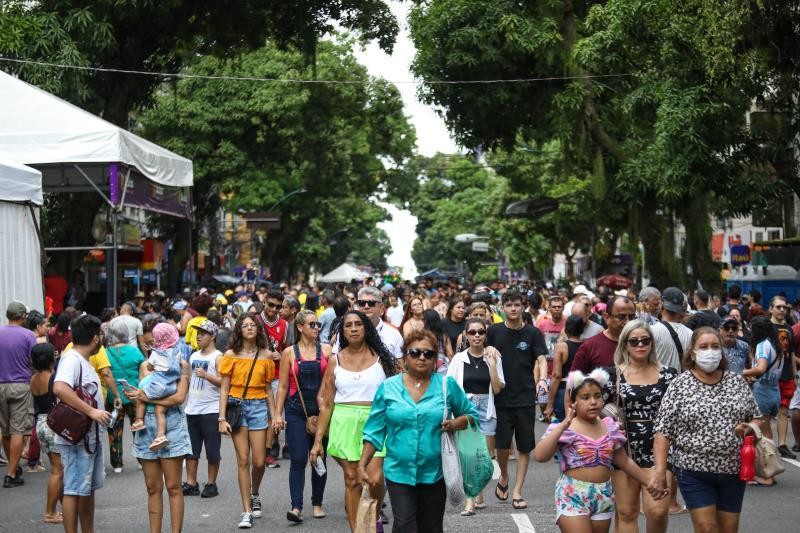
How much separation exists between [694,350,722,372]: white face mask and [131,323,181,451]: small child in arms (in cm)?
392

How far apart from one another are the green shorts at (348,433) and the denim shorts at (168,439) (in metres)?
Result: 1.14

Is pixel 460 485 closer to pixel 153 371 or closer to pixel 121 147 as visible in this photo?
pixel 153 371

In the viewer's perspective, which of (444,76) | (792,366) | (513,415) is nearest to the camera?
(513,415)

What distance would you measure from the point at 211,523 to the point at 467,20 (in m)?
17.1

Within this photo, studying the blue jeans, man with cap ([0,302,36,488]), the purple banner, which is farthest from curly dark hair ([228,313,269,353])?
the purple banner

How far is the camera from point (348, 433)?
848cm

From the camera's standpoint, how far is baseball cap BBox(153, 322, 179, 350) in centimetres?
881

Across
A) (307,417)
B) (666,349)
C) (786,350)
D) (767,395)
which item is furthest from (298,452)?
(786,350)

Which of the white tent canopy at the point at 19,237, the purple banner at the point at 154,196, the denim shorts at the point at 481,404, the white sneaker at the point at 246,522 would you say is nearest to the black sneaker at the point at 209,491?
the white sneaker at the point at 246,522

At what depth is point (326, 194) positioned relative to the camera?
154ft

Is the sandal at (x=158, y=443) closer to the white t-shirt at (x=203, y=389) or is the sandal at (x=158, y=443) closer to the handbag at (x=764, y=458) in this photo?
the white t-shirt at (x=203, y=389)

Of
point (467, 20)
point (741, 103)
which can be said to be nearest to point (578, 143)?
point (467, 20)

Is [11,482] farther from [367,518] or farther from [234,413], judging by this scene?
[367,518]

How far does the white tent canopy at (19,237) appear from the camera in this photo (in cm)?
1298
